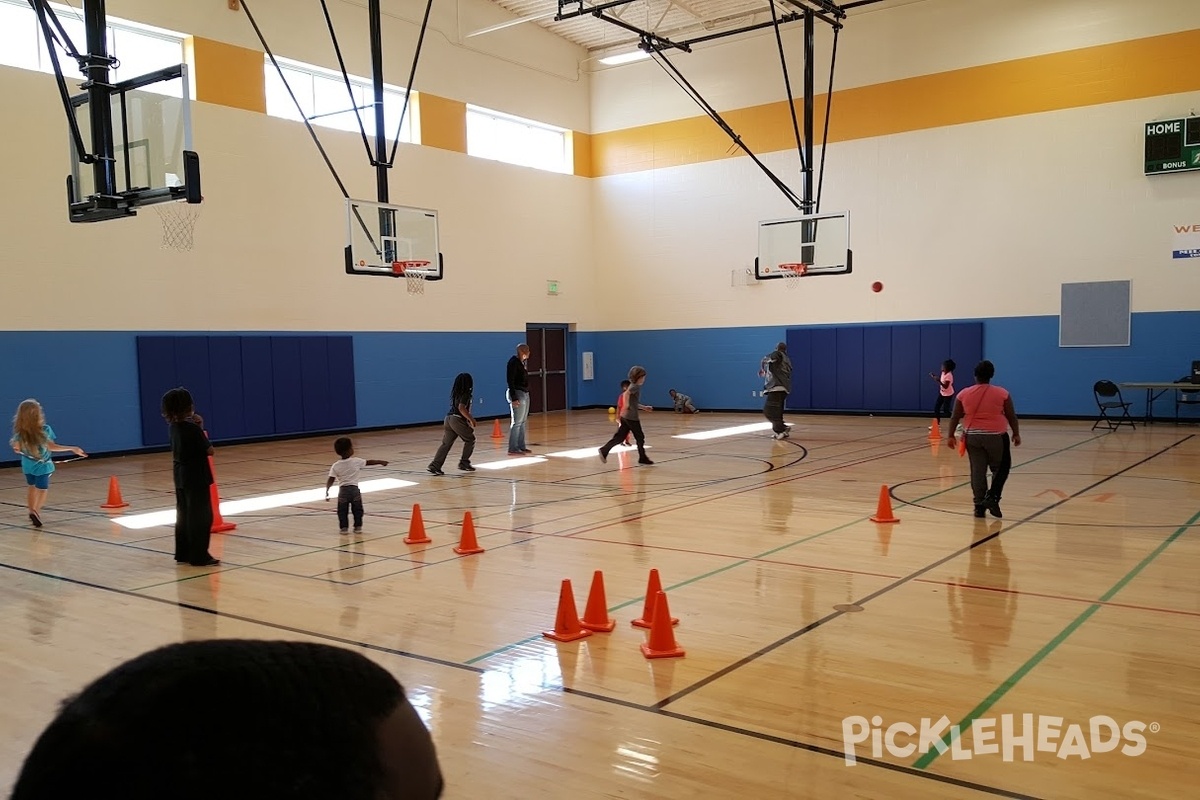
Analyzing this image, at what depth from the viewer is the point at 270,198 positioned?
19.5m

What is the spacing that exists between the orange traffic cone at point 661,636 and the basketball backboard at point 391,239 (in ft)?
41.2

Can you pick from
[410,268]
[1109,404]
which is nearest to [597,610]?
[410,268]

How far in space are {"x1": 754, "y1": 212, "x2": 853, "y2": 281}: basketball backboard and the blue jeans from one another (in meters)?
6.89

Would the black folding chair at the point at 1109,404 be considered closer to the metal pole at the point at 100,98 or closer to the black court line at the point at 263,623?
the black court line at the point at 263,623

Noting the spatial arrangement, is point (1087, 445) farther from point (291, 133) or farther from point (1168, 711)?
point (291, 133)

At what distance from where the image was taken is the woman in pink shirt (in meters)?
9.62

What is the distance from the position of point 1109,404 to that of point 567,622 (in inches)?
684

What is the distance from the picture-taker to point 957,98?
70.5 ft

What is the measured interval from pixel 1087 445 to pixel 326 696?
17.7 m

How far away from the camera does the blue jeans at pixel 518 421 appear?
1609cm

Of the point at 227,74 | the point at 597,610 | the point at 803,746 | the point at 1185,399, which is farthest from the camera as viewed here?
the point at 1185,399

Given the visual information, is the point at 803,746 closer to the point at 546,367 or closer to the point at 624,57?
the point at 546,367

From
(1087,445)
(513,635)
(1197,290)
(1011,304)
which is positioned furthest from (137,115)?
(1197,290)

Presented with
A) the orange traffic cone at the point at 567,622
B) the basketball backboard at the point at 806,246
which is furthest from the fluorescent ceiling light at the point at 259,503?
the basketball backboard at the point at 806,246
